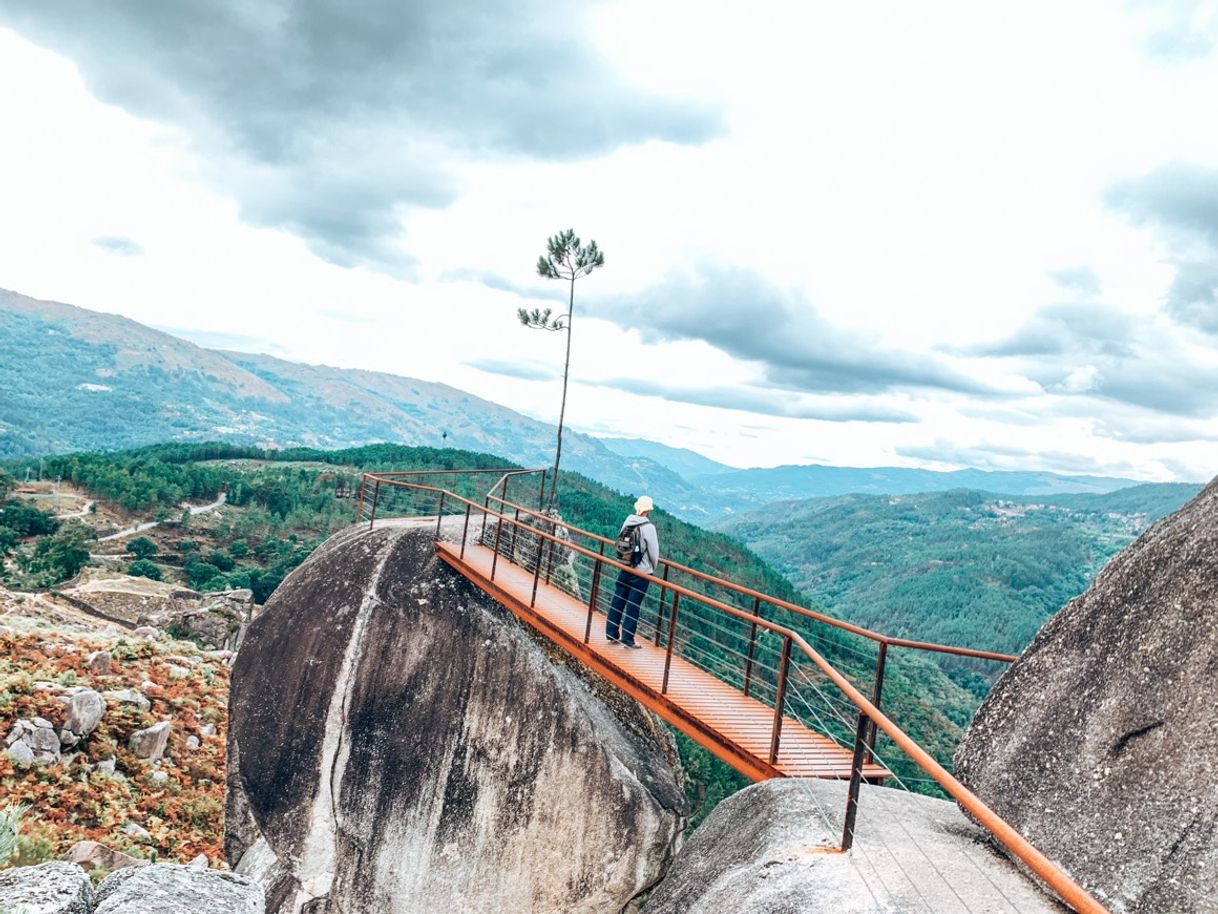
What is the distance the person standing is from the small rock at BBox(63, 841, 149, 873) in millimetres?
6733

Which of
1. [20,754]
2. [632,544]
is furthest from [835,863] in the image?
[20,754]

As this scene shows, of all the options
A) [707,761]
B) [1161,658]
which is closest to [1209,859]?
[1161,658]

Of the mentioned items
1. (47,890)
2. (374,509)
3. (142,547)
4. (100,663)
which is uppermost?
(374,509)

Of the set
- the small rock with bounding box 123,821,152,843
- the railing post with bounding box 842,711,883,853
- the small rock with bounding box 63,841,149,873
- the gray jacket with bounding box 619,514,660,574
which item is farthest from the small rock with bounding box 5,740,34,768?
the railing post with bounding box 842,711,883,853

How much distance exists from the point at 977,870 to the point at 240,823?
1023cm

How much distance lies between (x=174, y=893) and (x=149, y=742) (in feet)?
31.7

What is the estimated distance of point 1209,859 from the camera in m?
4.09

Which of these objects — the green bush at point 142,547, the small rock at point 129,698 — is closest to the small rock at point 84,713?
the small rock at point 129,698

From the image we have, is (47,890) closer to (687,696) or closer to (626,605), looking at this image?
(687,696)

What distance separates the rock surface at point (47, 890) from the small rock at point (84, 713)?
8660 millimetres

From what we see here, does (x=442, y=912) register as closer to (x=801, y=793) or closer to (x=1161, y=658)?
(x=801, y=793)

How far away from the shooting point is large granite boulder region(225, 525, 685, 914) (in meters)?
9.47

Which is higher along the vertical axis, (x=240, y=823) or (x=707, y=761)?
(x=240, y=823)

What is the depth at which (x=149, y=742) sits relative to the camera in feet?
43.6
